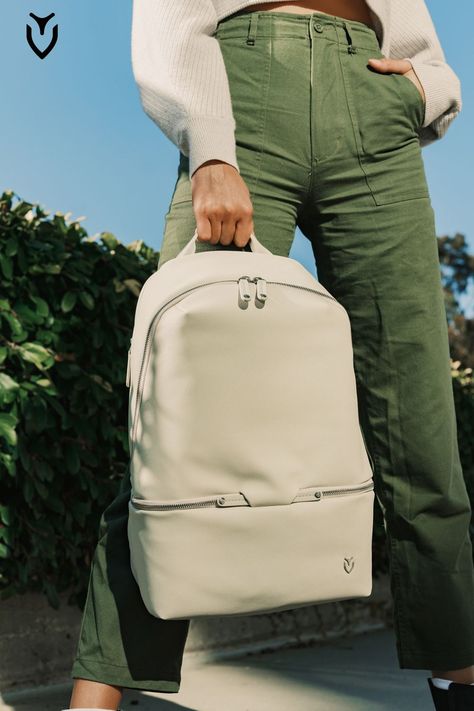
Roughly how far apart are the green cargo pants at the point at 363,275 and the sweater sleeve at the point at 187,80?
7 cm

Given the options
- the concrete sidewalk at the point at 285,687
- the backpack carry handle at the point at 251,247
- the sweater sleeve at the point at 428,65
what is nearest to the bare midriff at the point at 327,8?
the sweater sleeve at the point at 428,65

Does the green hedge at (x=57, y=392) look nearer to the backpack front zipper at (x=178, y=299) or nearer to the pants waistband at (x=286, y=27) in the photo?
the backpack front zipper at (x=178, y=299)

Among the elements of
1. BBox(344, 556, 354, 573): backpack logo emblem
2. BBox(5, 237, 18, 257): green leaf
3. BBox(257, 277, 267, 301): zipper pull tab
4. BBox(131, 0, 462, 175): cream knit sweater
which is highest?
BBox(131, 0, 462, 175): cream knit sweater

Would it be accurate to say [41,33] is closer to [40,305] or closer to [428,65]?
[40,305]

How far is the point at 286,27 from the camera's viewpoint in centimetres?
178

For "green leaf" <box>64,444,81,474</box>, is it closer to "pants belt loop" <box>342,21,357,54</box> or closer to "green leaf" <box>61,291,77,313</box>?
"green leaf" <box>61,291,77,313</box>

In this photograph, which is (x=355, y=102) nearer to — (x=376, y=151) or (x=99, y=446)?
(x=376, y=151)

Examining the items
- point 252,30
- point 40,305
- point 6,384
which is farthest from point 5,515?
point 252,30

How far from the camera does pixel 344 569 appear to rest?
1.60 metres

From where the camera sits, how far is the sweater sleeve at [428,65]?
1.92 m

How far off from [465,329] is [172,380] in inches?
956

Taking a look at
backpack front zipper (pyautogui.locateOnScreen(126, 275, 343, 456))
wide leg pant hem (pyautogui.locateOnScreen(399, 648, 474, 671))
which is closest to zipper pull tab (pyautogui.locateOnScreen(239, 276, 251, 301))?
backpack front zipper (pyautogui.locateOnScreen(126, 275, 343, 456))

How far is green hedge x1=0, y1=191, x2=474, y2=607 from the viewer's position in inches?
101

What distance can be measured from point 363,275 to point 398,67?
46 cm
